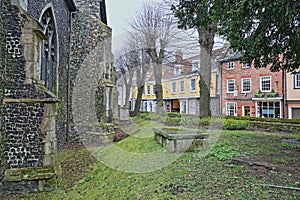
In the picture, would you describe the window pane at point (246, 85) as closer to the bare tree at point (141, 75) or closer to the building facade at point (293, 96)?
the building facade at point (293, 96)

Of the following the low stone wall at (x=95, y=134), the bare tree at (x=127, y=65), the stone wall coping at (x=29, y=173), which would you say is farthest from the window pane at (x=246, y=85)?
the stone wall coping at (x=29, y=173)

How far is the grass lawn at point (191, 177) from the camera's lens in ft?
14.6

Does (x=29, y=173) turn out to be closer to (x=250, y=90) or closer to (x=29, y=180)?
(x=29, y=180)

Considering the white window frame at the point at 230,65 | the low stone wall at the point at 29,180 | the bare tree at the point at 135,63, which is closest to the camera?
the low stone wall at the point at 29,180

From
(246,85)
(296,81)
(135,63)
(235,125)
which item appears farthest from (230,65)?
(235,125)

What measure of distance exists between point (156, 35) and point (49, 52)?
13.7 metres

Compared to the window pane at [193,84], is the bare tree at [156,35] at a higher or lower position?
higher

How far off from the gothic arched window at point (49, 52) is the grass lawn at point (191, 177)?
3.41 m

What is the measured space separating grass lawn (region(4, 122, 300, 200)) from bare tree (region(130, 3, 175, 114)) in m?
12.8

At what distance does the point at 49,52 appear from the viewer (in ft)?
31.3

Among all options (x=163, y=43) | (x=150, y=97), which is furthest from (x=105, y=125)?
(x=150, y=97)

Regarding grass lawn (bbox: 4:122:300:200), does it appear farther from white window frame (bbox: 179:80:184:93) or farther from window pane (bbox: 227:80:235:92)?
white window frame (bbox: 179:80:184:93)

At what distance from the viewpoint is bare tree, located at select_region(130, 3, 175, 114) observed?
2105 cm

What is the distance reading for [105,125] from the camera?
1209 centimetres
